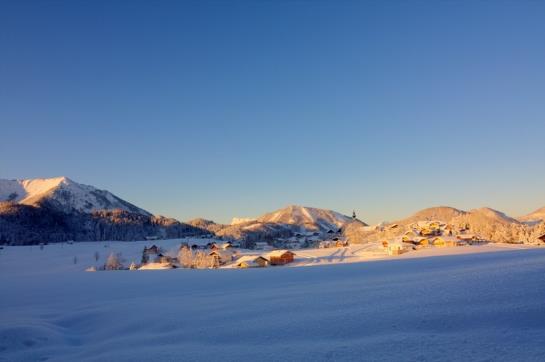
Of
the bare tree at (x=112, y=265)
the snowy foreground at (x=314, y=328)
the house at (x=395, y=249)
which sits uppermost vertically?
the snowy foreground at (x=314, y=328)

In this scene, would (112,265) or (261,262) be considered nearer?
(261,262)

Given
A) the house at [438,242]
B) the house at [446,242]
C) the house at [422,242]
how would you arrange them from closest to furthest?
the house at [446,242] < the house at [438,242] < the house at [422,242]

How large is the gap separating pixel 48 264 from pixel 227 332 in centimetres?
8113

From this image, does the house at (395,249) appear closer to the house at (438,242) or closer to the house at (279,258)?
the house at (438,242)

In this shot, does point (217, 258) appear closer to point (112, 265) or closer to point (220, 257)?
point (220, 257)

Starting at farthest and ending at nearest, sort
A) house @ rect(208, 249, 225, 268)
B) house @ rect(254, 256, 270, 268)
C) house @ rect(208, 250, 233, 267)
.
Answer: house @ rect(208, 250, 233, 267) < house @ rect(208, 249, 225, 268) < house @ rect(254, 256, 270, 268)

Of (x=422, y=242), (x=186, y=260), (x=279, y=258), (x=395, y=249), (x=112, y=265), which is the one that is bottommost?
(x=112, y=265)

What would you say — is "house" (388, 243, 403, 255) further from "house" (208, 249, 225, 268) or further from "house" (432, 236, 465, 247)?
"house" (208, 249, 225, 268)

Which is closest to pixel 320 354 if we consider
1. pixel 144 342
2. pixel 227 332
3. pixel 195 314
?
pixel 227 332

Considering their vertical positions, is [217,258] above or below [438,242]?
below

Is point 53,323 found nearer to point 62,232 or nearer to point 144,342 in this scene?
point 144,342

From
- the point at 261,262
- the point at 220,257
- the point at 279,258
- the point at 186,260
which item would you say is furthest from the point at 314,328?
the point at 220,257

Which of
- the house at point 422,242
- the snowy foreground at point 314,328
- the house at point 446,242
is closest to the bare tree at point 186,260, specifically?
the house at point 422,242

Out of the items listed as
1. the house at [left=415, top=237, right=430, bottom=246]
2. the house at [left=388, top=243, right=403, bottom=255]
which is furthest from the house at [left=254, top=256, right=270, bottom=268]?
the house at [left=415, top=237, right=430, bottom=246]
